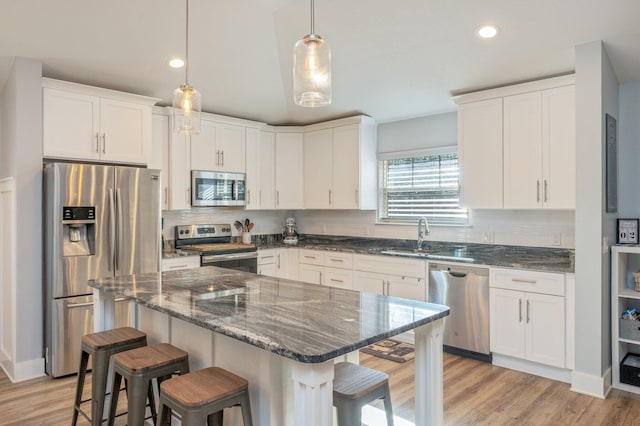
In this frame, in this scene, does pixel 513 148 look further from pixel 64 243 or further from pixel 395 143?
pixel 64 243

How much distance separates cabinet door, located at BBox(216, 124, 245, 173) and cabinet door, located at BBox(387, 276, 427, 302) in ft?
7.40

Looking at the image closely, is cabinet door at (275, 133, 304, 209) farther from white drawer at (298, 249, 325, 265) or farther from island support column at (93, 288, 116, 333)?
island support column at (93, 288, 116, 333)

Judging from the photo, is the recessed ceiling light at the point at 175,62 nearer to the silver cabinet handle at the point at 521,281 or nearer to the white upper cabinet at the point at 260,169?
the white upper cabinet at the point at 260,169

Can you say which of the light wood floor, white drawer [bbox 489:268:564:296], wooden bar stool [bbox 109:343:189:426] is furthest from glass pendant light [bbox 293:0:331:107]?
white drawer [bbox 489:268:564:296]

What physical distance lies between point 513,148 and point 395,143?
1628 mm

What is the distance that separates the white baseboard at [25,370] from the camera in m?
3.34

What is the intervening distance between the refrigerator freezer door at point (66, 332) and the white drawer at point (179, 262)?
0.83 m

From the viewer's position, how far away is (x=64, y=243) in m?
3.40

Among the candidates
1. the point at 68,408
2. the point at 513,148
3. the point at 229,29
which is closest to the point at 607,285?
the point at 513,148

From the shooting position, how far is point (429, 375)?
1.91 metres

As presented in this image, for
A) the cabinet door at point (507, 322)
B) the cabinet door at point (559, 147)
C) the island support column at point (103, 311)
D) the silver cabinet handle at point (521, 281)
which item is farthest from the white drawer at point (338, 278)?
the island support column at point (103, 311)

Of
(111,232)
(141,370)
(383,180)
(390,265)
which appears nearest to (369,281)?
(390,265)

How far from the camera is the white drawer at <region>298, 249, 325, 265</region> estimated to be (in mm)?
5079

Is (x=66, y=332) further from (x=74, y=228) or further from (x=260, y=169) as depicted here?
(x=260, y=169)
